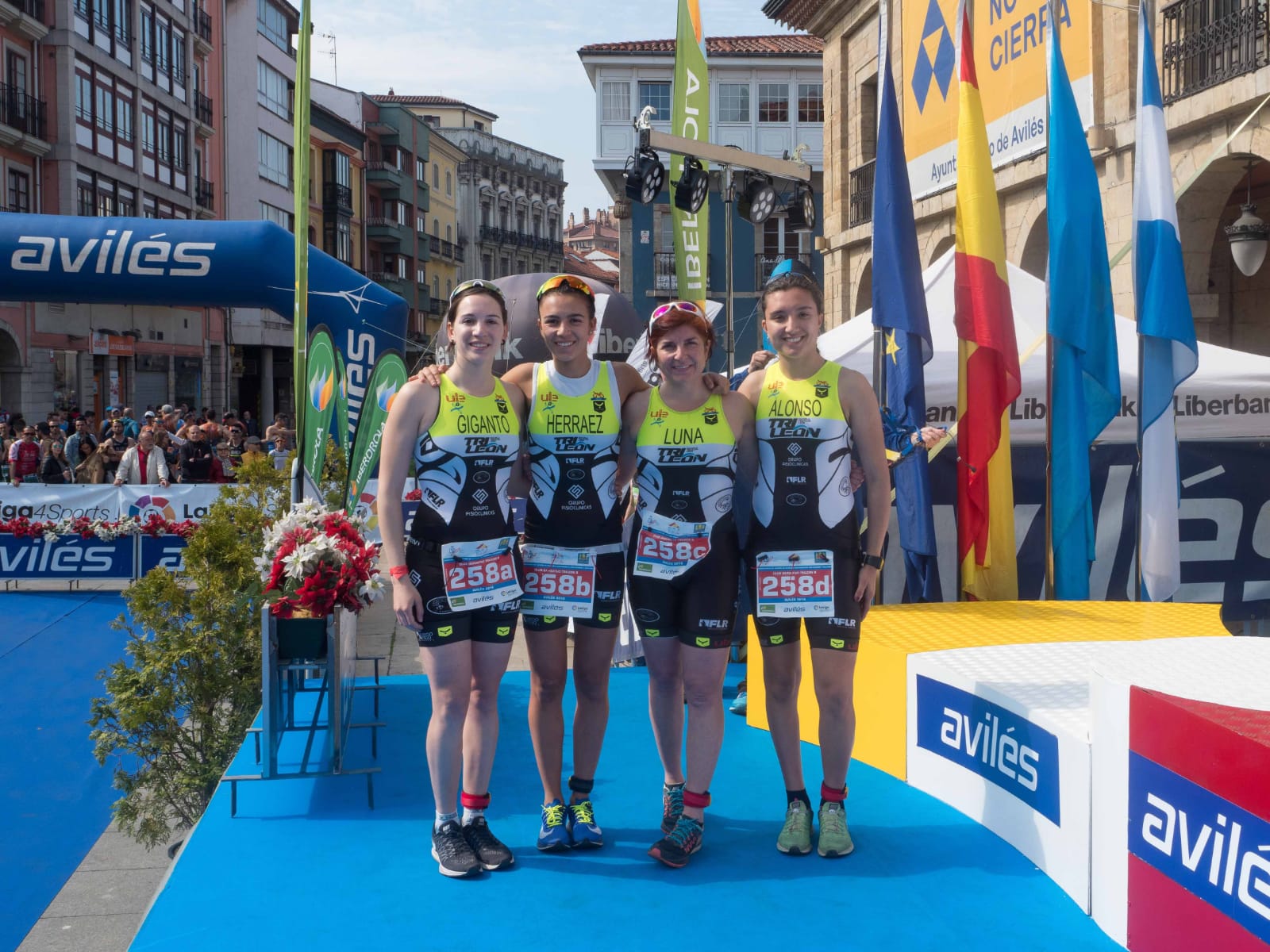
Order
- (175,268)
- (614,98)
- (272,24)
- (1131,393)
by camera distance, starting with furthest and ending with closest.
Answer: (272,24) → (614,98) → (175,268) → (1131,393)

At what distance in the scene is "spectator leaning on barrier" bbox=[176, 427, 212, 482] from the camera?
14.8 metres

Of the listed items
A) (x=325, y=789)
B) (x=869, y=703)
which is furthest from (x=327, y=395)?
(x=869, y=703)

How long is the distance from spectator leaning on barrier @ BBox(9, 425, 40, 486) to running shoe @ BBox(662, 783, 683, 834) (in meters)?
14.0

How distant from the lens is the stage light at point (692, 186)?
1075 cm

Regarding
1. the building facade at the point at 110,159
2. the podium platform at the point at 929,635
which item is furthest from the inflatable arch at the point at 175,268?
the building facade at the point at 110,159

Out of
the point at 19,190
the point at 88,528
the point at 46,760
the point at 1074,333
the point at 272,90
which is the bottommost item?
the point at 46,760

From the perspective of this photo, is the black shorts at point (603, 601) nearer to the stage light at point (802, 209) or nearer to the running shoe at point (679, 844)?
the running shoe at point (679, 844)

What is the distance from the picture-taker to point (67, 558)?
12945 millimetres

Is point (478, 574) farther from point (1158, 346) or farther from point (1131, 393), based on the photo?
point (1131, 393)

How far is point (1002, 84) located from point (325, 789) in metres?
10.7

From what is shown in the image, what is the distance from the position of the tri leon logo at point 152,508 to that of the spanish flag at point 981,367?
965 cm

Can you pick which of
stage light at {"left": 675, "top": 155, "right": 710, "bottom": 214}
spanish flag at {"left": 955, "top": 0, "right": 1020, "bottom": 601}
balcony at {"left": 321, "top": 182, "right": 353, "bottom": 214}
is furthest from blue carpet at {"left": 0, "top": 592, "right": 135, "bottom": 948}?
balcony at {"left": 321, "top": 182, "right": 353, "bottom": 214}

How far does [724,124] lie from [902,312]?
34958 millimetres

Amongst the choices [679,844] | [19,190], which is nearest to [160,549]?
[679,844]
